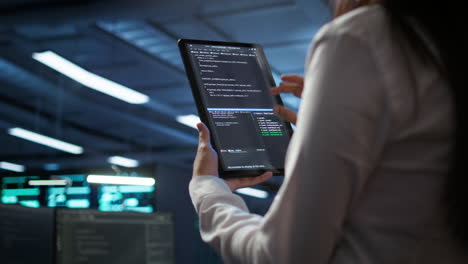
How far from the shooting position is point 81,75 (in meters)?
7.79

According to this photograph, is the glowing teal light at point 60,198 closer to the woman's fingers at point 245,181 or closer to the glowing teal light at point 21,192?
the glowing teal light at point 21,192

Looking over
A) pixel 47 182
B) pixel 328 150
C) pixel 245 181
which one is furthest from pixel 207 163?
pixel 47 182

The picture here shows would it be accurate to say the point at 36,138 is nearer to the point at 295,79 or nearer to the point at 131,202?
the point at 131,202

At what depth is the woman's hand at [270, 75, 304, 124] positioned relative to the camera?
1293 mm

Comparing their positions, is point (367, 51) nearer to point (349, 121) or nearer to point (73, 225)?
point (349, 121)

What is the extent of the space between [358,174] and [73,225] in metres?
1.72

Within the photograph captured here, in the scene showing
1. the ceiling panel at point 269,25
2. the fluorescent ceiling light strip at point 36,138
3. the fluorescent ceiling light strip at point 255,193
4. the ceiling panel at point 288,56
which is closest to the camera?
the ceiling panel at point 269,25

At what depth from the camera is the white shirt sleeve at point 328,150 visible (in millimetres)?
712

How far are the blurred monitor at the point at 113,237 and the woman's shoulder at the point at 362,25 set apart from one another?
1.66 metres

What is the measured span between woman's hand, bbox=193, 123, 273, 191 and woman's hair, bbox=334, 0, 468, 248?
0.47m

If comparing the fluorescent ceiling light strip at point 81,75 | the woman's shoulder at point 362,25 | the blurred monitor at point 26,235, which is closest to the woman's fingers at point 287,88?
the woman's shoulder at point 362,25

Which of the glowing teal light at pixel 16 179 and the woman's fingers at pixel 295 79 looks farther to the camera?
the glowing teal light at pixel 16 179

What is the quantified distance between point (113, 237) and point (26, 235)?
426mm

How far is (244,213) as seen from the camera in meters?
0.95
